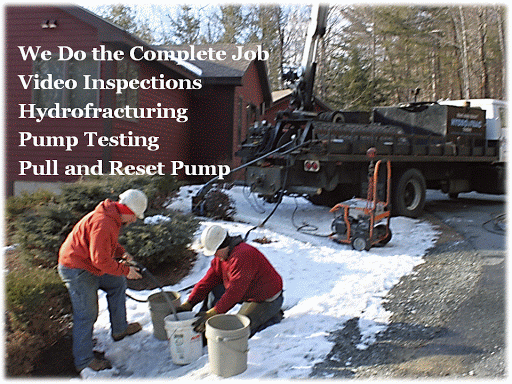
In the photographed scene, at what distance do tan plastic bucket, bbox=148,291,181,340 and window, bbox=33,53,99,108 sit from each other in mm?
7253


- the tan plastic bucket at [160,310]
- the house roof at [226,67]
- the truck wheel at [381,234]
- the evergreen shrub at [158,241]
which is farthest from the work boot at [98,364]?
the house roof at [226,67]

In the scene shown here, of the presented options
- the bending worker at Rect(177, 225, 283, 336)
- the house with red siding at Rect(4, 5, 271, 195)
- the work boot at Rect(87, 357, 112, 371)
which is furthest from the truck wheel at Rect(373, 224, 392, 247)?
the house with red siding at Rect(4, 5, 271, 195)

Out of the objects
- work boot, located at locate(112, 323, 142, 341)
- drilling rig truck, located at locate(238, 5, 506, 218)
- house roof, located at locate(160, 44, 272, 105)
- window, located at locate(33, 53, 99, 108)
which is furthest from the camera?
house roof, located at locate(160, 44, 272, 105)

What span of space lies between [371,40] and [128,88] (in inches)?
1078

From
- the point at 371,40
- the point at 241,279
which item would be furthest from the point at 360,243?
the point at 371,40

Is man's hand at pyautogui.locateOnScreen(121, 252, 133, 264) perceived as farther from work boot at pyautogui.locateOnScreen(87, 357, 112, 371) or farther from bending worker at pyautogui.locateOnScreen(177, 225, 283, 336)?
work boot at pyautogui.locateOnScreen(87, 357, 112, 371)

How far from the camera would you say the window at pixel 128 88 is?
36.9ft

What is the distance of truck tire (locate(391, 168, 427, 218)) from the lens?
31.1 ft

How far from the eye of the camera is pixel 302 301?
17.8 feet

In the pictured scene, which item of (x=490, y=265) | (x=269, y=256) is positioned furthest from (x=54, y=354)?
(x=490, y=265)

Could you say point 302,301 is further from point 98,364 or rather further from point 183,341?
point 98,364

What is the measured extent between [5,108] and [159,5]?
20.8 metres

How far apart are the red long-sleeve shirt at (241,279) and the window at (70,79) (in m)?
7.42

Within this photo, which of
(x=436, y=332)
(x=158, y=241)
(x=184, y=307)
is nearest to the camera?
(x=436, y=332)
